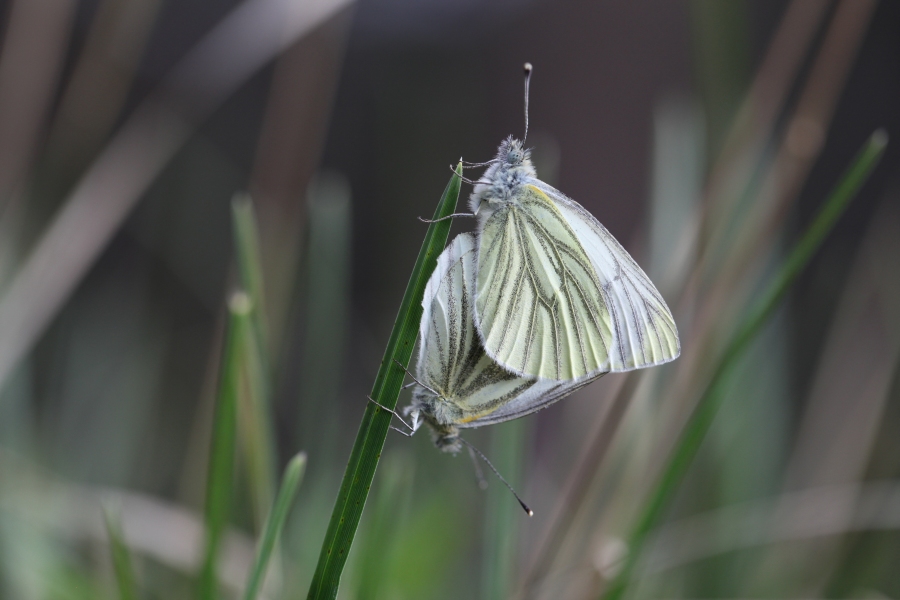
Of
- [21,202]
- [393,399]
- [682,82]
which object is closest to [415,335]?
[393,399]

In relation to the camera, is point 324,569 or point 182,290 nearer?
point 324,569

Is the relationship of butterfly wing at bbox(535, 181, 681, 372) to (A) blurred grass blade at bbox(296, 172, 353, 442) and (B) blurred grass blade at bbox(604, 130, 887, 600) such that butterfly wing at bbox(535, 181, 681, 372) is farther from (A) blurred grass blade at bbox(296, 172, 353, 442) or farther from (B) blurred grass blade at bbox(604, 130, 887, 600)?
(A) blurred grass blade at bbox(296, 172, 353, 442)

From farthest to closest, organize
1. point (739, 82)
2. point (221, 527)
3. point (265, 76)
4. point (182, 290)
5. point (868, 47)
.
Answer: point (265, 76) < point (182, 290) < point (868, 47) < point (739, 82) < point (221, 527)

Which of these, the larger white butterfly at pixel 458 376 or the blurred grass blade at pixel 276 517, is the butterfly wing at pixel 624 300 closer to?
the larger white butterfly at pixel 458 376

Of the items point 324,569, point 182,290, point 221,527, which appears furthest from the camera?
point 182,290

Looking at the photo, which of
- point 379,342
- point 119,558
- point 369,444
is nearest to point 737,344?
point 369,444

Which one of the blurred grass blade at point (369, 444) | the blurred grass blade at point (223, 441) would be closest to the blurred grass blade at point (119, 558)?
the blurred grass blade at point (223, 441)

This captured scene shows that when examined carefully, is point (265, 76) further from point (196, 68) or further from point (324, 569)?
A: point (324, 569)
